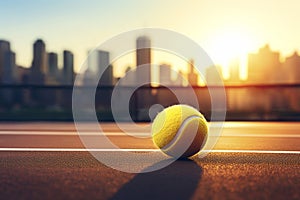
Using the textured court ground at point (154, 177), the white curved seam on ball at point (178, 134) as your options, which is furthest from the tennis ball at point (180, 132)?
the textured court ground at point (154, 177)

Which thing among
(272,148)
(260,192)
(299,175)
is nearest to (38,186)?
(260,192)

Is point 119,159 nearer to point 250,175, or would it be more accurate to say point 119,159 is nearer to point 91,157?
point 91,157

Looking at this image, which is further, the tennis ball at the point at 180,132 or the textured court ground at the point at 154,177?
the tennis ball at the point at 180,132

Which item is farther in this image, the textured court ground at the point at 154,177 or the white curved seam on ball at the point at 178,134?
the white curved seam on ball at the point at 178,134

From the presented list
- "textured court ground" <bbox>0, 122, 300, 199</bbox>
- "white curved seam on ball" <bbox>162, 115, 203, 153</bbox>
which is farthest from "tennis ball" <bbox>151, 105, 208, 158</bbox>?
"textured court ground" <bbox>0, 122, 300, 199</bbox>

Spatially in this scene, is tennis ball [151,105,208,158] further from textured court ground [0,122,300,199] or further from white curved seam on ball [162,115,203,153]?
textured court ground [0,122,300,199]

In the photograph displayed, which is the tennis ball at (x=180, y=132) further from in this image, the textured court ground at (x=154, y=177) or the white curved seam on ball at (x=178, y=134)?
the textured court ground at (x=154, y=177)

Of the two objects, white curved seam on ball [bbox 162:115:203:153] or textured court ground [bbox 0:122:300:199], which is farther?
white curved seam on ball [bbox 162:115:203:153]

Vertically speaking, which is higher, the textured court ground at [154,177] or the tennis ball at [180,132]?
the tennis ball at [180,132]
